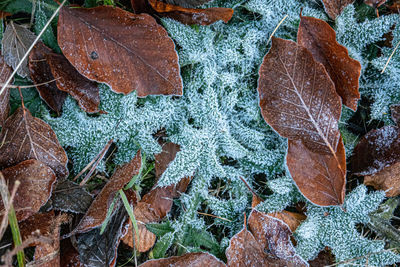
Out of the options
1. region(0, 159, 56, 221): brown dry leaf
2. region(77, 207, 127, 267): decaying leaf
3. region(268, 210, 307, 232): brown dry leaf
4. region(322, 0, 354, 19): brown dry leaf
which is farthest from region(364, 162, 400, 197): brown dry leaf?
region(0, 159, 56, 221): brown dry leaf

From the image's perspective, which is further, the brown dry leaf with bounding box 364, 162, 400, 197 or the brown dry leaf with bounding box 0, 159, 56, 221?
the brown dry leaf with bounding box 364, 162, 400, 197

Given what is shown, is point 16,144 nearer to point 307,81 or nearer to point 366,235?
point 307,81

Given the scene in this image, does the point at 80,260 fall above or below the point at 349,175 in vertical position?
below

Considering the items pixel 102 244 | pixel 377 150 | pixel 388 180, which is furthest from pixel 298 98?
pixel 102 244

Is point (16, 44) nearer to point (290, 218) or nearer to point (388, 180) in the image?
point (290, 218)

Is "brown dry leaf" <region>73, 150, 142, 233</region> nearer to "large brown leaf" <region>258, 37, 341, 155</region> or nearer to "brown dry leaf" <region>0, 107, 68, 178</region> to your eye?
"brown dry leaf" <region>0, 107, 68, 178</region>

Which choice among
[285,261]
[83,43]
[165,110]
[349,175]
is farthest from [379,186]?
[83,43]
